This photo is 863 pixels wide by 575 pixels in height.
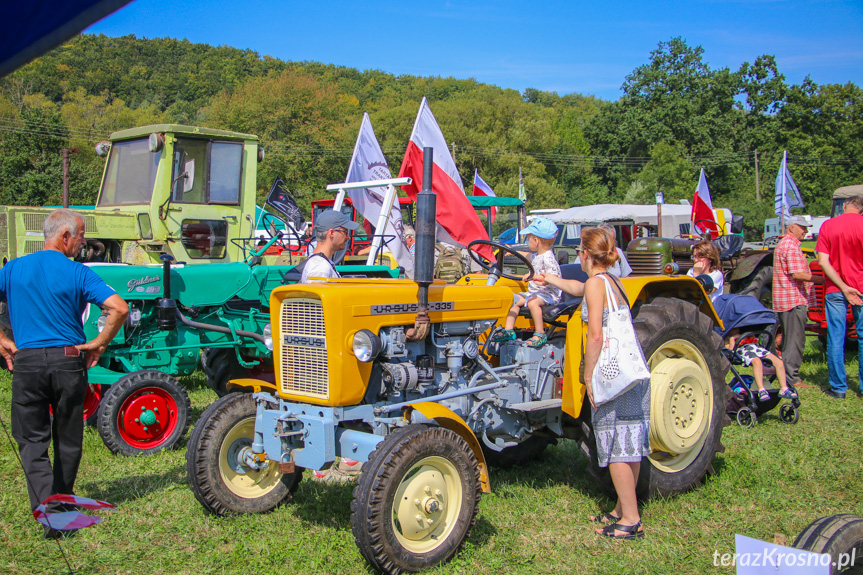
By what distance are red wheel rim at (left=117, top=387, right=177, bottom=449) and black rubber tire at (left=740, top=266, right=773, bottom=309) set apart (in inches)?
287

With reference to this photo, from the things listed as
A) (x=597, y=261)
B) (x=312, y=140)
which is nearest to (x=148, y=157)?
(x=597, y=261)

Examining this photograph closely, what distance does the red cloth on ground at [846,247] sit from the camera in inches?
242

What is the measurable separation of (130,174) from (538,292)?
4.80 meters

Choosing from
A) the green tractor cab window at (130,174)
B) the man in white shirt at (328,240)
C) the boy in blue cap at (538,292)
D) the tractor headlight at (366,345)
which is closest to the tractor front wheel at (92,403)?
the green tractor cab window at (130,174)

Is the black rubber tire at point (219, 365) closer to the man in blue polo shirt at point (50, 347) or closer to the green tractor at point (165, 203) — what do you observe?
the green tractor at point (165, 203)

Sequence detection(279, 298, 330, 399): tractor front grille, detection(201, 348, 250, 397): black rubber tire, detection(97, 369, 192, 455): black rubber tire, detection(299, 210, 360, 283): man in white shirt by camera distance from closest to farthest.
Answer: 1. detection(279, 298, 330, 399): tractor front grille
2. detection(299, 210, 360, 283): man in white shirt
3. detection(97, 369, 192, 455): black rubber tire
4. detection(201, 348, 250, 397): black rubber tire

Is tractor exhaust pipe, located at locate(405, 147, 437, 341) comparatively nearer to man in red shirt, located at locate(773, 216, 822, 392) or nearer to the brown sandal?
the brown sandal

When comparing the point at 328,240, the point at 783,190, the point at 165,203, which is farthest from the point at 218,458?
the point at 783,190

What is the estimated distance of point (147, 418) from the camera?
4.73 metres

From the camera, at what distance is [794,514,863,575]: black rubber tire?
1835 millimetres

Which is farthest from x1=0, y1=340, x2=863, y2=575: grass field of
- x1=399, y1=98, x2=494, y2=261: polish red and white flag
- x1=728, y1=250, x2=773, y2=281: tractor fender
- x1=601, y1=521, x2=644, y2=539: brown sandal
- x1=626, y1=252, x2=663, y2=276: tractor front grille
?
x1=626, y1=252, x2=663, y2=276: tractor front grille

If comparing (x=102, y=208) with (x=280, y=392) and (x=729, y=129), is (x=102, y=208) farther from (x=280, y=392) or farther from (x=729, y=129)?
(x=729, y=129)

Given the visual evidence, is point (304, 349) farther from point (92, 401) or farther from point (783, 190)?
point (783, 190)

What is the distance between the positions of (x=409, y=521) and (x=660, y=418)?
1.61 m
